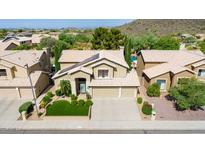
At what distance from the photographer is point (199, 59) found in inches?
1115

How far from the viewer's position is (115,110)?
2288 cm

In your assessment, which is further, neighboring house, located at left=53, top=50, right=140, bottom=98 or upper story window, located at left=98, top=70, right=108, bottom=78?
upper story window, located at left=98, top=70, right=108, bottom=78

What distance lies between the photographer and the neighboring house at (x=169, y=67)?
86.2ft

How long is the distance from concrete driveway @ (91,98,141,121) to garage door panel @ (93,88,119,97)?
2.17ft

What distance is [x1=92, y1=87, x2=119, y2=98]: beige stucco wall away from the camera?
2556 centimetres

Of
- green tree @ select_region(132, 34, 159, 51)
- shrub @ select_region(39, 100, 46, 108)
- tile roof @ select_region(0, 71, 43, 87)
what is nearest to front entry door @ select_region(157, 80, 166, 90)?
shrub @ select_region(39, 100, 46, 108)

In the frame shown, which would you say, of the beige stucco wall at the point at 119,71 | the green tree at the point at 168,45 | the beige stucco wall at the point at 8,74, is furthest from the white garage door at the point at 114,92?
the green tree at the point at 168,45

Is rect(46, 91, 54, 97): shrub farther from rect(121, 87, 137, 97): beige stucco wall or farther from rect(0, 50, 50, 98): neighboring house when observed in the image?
rect(121, 87, 137, 97): beige stucco wall

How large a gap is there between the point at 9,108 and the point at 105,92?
12.7 m

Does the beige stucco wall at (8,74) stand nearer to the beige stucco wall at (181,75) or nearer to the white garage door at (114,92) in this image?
the white garage door at (114,92)

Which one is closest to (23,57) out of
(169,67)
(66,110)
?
(66,110)

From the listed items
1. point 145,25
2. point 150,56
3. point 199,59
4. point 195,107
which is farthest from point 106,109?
point 145,25

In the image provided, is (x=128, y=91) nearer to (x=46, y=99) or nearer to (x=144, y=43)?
(x=46, y=99)

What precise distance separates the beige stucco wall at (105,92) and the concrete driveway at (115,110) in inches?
28.6
